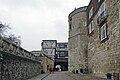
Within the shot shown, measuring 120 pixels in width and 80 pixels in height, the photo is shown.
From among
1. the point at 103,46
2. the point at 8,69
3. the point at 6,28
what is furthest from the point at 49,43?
the point at 8,69

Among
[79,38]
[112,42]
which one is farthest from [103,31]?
[79,38]

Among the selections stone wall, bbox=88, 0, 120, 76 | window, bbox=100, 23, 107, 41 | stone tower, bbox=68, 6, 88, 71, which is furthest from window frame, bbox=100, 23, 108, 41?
stone tower, bbox=68, 6, 88, 71

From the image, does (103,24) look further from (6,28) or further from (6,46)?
(6,28)

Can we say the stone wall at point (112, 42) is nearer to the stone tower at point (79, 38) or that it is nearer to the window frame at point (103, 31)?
the window frame at point (103, 31)

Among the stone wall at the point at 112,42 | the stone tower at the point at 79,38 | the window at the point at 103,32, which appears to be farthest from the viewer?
the stone tower at the point at 79,38

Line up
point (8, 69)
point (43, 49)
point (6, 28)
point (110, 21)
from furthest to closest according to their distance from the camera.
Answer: point (43, 49) < point (6, 28) < point (110, 21) < point (8, 69)

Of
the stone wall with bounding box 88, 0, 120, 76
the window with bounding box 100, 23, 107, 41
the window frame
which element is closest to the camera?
the stone wall with bounding box 88, 0, 120, 76

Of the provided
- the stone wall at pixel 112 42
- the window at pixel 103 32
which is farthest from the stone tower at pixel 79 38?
the stone wall at pixel 112 42

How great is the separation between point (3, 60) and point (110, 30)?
33.9 feet

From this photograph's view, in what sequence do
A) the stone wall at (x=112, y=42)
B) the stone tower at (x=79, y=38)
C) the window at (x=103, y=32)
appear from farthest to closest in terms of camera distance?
the stone tower at (x=79, y=38) < the window at (x=103, y=32) < the stone wall at (x=112, y=42)

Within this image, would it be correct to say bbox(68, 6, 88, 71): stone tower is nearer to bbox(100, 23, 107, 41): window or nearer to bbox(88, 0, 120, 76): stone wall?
bbox(100, 23, 107, 41): window

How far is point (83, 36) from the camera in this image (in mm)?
41000

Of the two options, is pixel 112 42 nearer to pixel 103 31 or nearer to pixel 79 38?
pixel 103 31

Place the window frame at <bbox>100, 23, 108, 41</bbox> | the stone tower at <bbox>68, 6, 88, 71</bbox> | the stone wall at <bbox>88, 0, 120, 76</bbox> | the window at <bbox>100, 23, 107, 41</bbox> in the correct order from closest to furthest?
the stone wall at <bbox>88, 0, 120, 76</bbox>
the window frame at <bbox>100, 23, 108, 41</bbox>
the window at <bbox>100, 23, 107, 41</bbox>
the stone tower at <bbox>68, 6, 88, 71</bbox>
